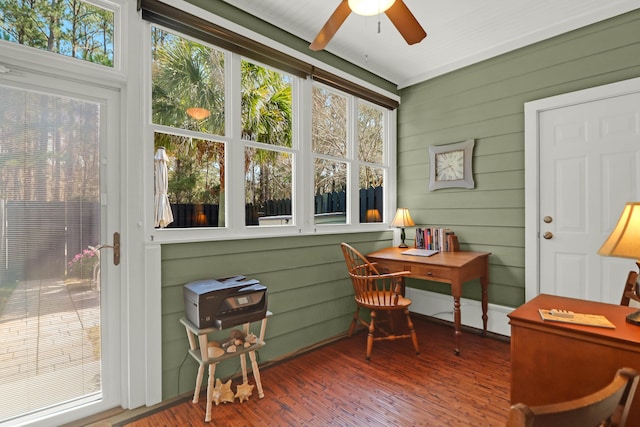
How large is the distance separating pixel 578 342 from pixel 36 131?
9.23ft

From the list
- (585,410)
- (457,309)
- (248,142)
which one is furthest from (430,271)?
(585,410)

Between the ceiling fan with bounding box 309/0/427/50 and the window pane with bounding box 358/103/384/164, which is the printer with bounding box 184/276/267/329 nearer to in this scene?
the ceiling fan with bounding box 309/0/427/50

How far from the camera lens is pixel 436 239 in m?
3.43

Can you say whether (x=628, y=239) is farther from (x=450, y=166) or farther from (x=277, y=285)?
(x=450, y=166)

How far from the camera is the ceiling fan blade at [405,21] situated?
1.75 meters

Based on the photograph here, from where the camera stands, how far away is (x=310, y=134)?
9.93ft

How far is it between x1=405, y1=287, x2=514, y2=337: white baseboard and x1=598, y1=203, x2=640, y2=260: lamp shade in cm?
199

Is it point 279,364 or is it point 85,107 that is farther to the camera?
point 279,364

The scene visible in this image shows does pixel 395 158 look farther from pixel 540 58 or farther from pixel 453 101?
pixel 540 58

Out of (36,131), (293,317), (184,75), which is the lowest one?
(293,317)

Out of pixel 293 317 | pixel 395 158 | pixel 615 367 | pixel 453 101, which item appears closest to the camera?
pixel 615 367

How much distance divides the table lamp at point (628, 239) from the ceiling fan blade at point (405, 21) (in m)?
1.33

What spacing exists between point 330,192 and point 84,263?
2.09 m

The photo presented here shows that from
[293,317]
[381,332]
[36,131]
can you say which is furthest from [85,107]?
[381,332]
